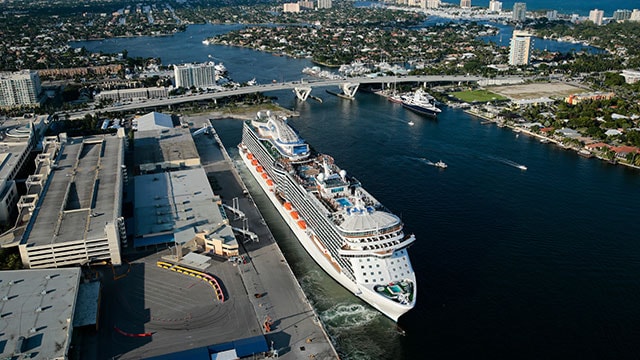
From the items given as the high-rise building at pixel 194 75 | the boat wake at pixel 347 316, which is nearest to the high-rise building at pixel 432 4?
the high-rise building at pixel 194 75

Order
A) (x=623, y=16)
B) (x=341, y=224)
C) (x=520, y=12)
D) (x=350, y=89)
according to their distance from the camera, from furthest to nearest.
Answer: (x=520, y=12) < (x=623, y=16) < (x=350, y=89) < (x=341, y=224)

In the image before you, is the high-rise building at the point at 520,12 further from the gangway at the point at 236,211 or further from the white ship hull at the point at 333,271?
the gangway at the point at 236,211

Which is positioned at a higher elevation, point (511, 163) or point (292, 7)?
point (292, 7)

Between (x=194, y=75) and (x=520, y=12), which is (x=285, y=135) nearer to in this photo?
(x=194, y=75)

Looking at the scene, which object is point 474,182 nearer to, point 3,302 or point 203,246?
point 203,246

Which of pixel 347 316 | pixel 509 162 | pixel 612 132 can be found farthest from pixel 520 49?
pixel 347 316

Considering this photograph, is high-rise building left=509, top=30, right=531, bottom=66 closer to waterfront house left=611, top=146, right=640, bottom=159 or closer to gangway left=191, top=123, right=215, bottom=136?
waterfront house left=611, top=146, right=640, bottom=159

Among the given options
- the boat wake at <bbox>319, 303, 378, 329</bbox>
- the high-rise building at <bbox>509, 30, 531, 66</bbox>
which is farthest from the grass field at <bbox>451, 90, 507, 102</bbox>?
the boat wake at <bbox>319, 303, 378, 329</bbox>
